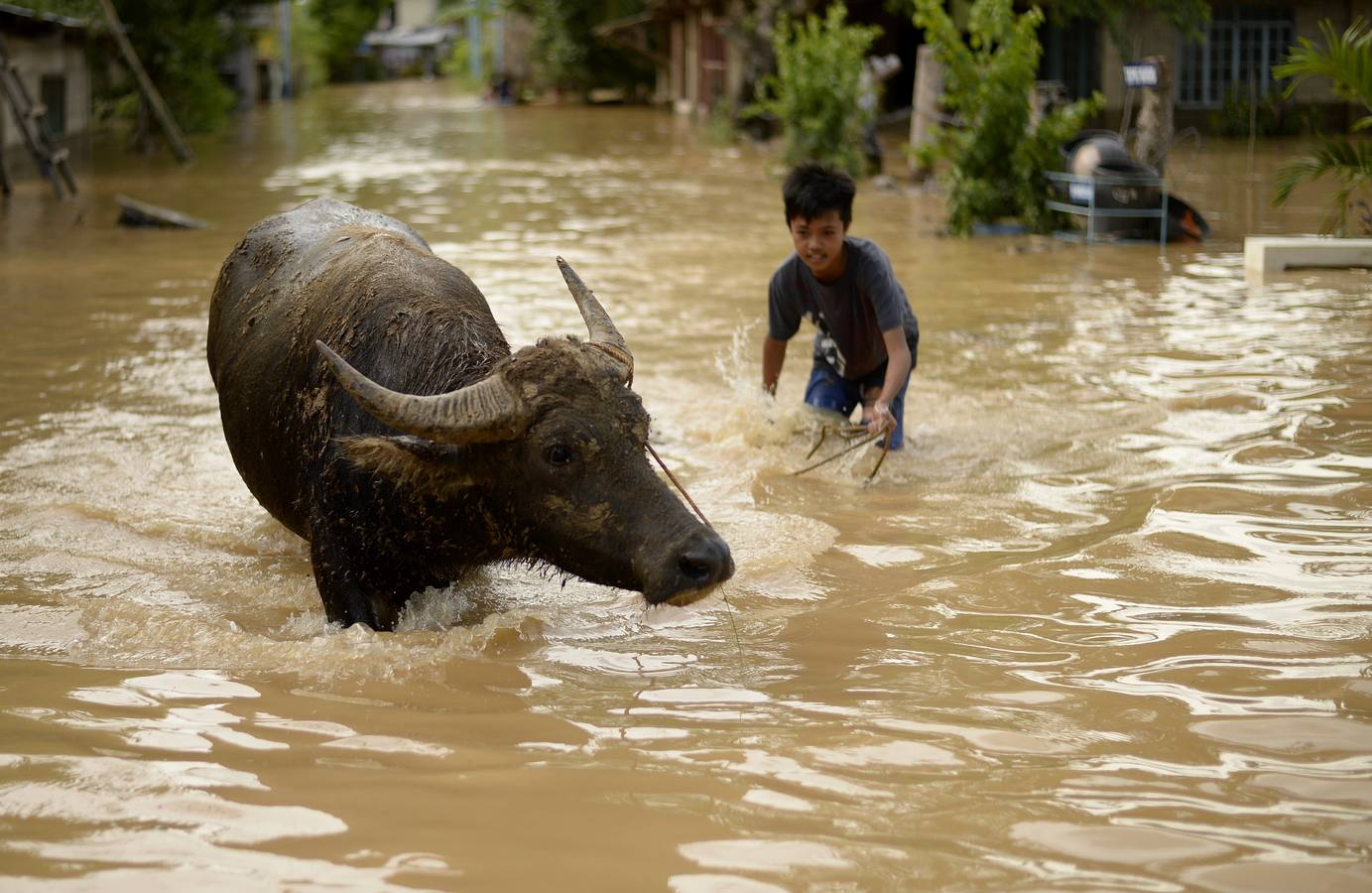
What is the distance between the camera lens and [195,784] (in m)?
3.19

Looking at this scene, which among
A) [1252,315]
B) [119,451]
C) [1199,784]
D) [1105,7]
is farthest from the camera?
[1105,7]

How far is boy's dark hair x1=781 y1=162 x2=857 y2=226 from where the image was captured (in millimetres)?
5660

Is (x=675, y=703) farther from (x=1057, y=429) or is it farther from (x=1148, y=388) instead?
(x=1148, y=388)

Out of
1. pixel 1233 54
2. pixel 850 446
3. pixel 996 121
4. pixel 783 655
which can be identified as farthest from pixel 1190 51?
pixel 783 655

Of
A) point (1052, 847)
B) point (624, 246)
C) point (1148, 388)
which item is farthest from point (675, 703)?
point (624, 246)

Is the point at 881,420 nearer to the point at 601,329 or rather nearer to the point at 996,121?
the point at 601,329

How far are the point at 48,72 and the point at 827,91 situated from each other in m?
11.8

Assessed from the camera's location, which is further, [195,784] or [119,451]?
[119,451]

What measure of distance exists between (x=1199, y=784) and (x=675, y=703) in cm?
129

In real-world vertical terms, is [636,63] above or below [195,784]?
above

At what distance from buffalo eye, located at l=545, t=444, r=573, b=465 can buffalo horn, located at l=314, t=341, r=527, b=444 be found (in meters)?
0.10

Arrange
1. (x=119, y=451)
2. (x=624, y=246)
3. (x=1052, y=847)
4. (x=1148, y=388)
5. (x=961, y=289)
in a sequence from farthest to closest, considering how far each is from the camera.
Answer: (x=624, y=246)
(x=961, y=289)
(x=1148, y=388)
(x=119, y=451)
(x=1052, y=847)

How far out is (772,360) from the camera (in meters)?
6.33

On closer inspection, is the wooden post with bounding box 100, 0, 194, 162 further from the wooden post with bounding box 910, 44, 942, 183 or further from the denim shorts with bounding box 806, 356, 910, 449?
the denim shorts with bounding box 806, 356, 910, 449
